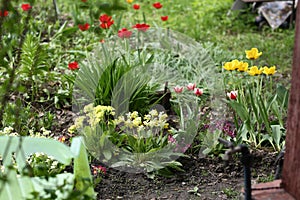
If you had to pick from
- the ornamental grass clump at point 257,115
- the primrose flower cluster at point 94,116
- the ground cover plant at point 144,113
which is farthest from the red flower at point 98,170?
the ornamental grass clump at point 257,115

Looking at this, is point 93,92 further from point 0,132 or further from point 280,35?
point 280,35


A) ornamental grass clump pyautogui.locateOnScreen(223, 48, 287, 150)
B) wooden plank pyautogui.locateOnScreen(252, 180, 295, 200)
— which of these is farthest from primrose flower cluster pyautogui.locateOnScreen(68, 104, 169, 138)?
wooden plank pyautogui.locateOnScreen(252, 180, 295, 200)

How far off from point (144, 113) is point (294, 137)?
2.11 m

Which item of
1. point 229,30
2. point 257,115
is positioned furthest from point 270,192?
point 229,30

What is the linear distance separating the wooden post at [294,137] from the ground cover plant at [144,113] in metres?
0.82

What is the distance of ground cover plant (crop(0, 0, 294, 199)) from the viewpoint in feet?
11.3

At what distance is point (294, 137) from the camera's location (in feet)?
6.89

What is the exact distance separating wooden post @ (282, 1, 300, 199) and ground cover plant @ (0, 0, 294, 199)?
2.68 feet

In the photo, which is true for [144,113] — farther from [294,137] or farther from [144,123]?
[294,137]

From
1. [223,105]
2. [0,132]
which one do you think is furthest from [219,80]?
[0,132]

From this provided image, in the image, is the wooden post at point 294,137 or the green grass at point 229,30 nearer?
the wooden post at point 294,137

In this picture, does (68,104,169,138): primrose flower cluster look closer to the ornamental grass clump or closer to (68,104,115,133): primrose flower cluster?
(68,104,115,133): primrose flower cluster

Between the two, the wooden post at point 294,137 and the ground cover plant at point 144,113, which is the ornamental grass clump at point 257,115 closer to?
the ground cover plant at point 144,113

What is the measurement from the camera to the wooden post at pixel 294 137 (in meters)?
2.03
